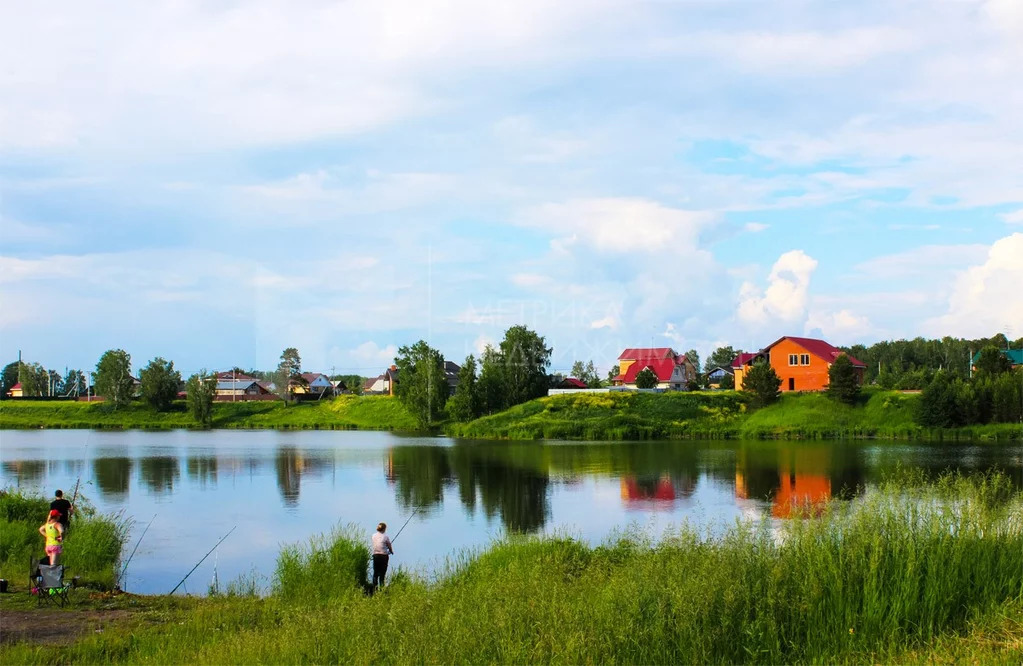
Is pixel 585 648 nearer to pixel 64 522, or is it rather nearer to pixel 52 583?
pixel 52 583

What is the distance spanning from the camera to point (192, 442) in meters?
75.1

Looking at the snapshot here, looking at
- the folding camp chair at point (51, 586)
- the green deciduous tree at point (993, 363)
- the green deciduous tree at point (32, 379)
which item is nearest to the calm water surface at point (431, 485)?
the folding camp chair at point (51, 586)

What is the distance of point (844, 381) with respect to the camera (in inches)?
2982

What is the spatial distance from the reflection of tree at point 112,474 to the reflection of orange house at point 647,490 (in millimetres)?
22698

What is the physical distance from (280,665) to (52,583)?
9.09 metres

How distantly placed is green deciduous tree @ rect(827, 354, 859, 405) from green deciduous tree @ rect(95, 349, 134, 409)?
92.0 meters

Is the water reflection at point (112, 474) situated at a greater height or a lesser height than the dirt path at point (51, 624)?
lesser

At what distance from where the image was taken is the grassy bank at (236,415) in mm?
104625

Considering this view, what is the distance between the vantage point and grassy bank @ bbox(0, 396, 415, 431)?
104625 millimetres

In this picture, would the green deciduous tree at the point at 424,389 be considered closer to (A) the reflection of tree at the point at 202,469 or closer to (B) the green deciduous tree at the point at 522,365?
(B) the green deciduous tree at the point at 522,365

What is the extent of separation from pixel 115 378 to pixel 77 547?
10938cm

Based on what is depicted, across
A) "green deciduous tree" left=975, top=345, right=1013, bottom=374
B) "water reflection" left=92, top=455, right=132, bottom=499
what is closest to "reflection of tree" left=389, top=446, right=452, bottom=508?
"water reflection" left=92, top=455, right=132, bottom=499

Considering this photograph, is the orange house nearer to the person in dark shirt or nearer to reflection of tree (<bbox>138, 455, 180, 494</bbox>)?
reflection of tree (<bbox>138, 455, 180, 494</bbox>)

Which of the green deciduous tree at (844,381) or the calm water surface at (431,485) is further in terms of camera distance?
the green deciduous tree at (844,381)
